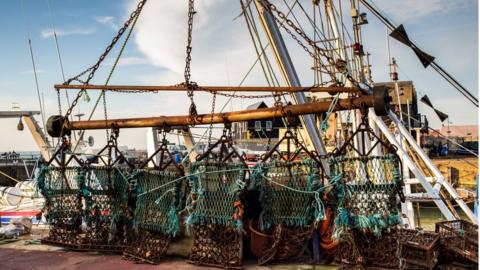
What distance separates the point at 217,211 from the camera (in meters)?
4.54

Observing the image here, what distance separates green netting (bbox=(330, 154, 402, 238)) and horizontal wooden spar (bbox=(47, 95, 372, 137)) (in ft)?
2.42

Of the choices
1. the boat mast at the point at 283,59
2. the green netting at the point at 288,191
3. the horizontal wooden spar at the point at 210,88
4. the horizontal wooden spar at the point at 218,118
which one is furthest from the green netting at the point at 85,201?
the boat mast at the point at 283,59

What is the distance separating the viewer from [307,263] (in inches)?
186

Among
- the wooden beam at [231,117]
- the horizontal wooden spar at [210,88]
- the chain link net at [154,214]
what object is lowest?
the chain link net at [154,214]

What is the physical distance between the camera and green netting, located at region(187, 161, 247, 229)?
14.7 ft

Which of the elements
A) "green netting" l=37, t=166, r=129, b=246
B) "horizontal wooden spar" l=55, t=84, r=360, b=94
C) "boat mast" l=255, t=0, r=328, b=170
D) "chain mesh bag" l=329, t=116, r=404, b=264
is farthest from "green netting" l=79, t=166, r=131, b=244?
"boat mast" l=255, t=0, r=328, b=170

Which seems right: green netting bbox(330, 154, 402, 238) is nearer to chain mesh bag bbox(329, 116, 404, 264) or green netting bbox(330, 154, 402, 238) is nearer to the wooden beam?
chain mesh bag bbox(329, 116, 404, 264)

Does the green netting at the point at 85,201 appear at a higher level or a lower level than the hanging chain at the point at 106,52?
lower

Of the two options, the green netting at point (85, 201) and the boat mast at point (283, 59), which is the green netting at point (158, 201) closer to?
the green netting at point (85, 201)

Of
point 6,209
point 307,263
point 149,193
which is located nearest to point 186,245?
point 149,193

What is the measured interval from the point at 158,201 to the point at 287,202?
1.64 meters

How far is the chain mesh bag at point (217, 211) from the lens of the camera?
4.49m

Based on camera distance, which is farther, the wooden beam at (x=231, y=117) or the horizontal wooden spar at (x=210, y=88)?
the horizontal wooden spar at (x=210, y=88)

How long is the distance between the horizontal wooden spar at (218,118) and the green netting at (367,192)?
0.74m
